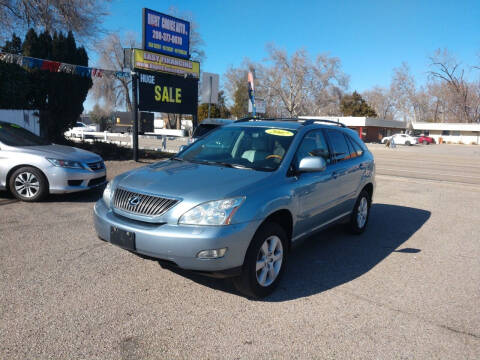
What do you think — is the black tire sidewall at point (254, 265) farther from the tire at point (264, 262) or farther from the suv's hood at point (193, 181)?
the suv's hood at point (193, 181)

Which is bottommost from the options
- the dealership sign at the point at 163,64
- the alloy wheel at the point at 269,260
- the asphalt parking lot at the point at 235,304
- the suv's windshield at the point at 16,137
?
the asphalt parking lot at the point at 235,304

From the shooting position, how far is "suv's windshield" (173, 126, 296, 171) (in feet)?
14.1

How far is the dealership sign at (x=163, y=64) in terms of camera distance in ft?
41.2

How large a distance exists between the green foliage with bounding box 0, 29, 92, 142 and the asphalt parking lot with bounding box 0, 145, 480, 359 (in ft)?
29.3

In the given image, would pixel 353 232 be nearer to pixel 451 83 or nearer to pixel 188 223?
pixel 188 223

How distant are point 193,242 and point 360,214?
3.54m

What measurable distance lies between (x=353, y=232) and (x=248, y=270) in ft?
9.75

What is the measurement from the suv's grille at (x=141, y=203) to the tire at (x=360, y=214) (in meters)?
3.29

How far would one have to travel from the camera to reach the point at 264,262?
12.1 ft

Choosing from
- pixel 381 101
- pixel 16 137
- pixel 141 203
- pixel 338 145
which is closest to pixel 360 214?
pixel 338 145

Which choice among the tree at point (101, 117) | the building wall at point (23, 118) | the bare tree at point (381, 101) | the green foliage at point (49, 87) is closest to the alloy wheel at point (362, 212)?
the building wall at point (23, 118)

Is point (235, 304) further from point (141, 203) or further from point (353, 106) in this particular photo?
point (353, 106)

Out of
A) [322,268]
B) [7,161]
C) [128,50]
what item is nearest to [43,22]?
[128,50]

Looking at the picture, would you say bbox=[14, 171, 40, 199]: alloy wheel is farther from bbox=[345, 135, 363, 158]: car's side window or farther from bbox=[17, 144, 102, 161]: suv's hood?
bbox=[345, 135, 363, 158]: car's side window
